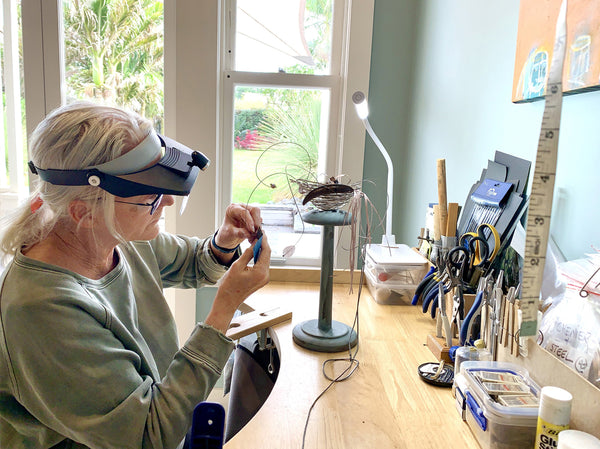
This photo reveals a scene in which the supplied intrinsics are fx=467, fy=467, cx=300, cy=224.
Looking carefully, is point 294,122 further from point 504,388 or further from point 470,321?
point 504,388

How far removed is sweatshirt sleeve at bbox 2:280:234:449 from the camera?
0.76 m

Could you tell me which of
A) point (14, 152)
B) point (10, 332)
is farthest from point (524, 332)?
point (14, 152)

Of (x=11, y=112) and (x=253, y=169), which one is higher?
(x=11, y=112)

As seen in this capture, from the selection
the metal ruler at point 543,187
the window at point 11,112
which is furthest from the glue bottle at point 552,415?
the window at point 11,112

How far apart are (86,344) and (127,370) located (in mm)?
85

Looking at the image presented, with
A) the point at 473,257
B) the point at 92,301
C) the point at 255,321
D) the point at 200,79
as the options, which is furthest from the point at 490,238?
the point at 200,79

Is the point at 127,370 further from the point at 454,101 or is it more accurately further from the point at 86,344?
the point at 454,101

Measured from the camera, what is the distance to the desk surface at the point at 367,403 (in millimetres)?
871

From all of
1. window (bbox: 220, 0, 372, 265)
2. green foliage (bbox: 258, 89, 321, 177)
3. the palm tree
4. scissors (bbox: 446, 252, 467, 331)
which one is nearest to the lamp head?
scissors (bbox: 446, 252, 467, 331)

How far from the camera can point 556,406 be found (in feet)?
2.30

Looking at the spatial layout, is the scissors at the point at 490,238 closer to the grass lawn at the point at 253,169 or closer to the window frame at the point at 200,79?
the window frame at the point at 200,79

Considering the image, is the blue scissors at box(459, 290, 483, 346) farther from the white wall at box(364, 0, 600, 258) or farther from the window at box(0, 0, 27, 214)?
the window at box(0, 0, 27, 214)

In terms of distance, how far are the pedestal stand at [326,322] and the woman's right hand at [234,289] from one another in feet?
0.78

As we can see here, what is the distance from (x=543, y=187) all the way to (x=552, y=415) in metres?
0.39
